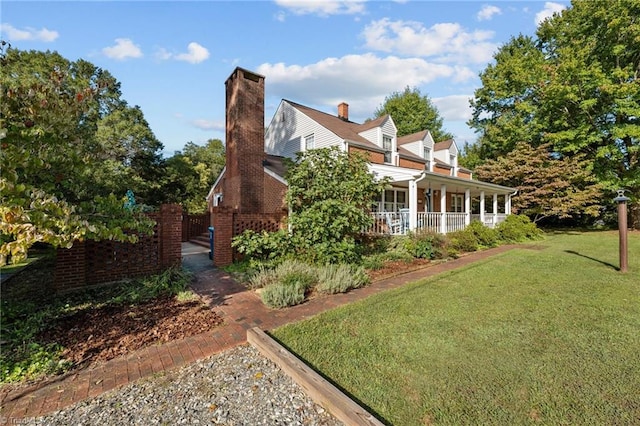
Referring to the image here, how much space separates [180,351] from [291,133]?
16.2 metres

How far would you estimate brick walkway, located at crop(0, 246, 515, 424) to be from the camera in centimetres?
259

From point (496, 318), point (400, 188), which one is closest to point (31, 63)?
point (400, 188)

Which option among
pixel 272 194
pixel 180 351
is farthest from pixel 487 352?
pixel 272 194

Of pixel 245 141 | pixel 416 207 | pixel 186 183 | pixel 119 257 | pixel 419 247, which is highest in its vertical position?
pixel 245 141

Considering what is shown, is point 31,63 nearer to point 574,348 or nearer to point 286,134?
point 286,134

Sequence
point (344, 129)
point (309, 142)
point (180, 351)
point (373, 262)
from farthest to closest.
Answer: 1. point (344, 129)
2. point (309, 142)
3. point (373, 262)
4. point (180, 351)

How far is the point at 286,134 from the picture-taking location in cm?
1850

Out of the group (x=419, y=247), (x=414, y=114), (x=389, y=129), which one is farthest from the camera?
(x=414, y=114)

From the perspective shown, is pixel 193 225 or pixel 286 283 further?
pixel 193 225

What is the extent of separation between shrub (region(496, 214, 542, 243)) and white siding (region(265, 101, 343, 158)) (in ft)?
30.8

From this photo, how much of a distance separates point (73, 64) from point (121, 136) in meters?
9.66

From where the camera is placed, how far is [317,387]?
252 centimetres

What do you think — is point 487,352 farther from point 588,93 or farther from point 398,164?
point 588,93

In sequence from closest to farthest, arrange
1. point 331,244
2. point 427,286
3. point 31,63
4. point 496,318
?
point 496,318, point 427,286, point 331,244, point 31,63
